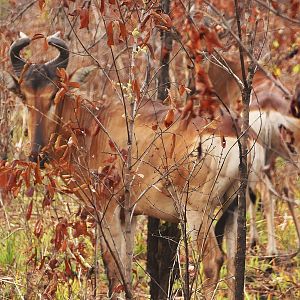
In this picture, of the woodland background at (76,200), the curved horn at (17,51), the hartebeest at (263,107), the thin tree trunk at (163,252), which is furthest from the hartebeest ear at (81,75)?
the hartebeest at (263,107)

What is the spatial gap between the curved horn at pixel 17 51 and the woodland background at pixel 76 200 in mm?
344

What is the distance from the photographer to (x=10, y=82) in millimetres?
7215

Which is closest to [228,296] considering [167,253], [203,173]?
[167,253]

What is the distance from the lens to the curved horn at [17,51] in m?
7.22

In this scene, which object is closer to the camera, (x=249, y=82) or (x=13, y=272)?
(x=249, y=82)

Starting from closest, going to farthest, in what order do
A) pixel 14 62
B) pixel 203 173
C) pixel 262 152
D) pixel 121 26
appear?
pixel 121 26
pixel 203 173
pixel 262 152
pixel 14 62

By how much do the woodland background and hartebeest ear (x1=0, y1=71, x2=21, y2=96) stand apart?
0.61 metres

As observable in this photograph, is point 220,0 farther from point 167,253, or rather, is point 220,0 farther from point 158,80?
point 167,253

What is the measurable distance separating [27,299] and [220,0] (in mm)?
3043

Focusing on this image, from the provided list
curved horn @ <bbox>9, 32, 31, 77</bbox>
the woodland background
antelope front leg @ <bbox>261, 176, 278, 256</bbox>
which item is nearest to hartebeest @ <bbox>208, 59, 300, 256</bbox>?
antelope front leg @ <bbox>261, 176, 278, 256</bbox>

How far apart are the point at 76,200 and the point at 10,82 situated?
1751 mm

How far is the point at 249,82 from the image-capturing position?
4.79 meters

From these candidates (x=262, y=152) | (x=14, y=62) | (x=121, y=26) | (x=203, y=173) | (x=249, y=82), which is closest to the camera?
(x=121, y=26)

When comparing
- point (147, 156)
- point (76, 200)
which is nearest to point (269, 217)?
point (147, 156)
